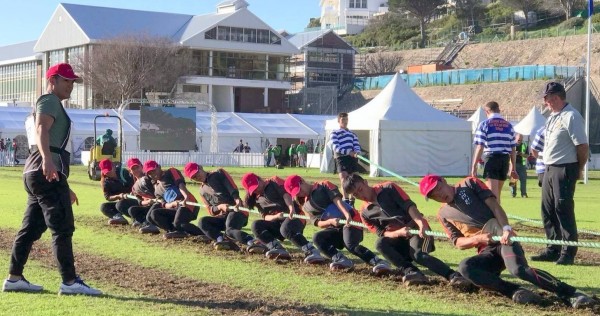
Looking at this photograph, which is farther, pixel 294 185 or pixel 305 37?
pixel 305 37

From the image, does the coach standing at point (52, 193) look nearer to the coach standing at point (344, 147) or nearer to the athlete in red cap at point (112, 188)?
the athlete in red cap at point (112, 188)

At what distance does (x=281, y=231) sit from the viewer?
435 inches

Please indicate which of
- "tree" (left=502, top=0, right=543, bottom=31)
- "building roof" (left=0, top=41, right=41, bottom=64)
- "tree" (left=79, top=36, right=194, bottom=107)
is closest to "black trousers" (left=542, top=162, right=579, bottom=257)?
"tree" (left=79, top=36, right=194, bottom=107)

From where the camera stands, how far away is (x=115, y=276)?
9.31 metres

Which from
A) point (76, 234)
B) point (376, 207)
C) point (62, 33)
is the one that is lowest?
point (76, 234)

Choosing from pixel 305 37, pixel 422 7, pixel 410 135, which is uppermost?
pixel 422 7

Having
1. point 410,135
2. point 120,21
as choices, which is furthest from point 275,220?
point 120,21

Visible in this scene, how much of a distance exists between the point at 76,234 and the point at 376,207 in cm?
564

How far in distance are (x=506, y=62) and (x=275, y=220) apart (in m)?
69.5

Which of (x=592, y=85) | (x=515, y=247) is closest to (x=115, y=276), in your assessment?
(x=515, y=247)

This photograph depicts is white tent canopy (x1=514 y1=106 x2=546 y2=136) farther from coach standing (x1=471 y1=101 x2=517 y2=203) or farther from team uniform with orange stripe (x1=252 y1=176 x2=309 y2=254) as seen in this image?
team uniform with orange stripe (x1=252 y1=176 x2=309 y2=254)

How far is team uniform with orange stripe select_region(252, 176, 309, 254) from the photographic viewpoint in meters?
11.0

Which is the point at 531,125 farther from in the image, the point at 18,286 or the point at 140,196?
the point at 18,286

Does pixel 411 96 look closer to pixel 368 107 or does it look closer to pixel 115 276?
pixel 368 107
